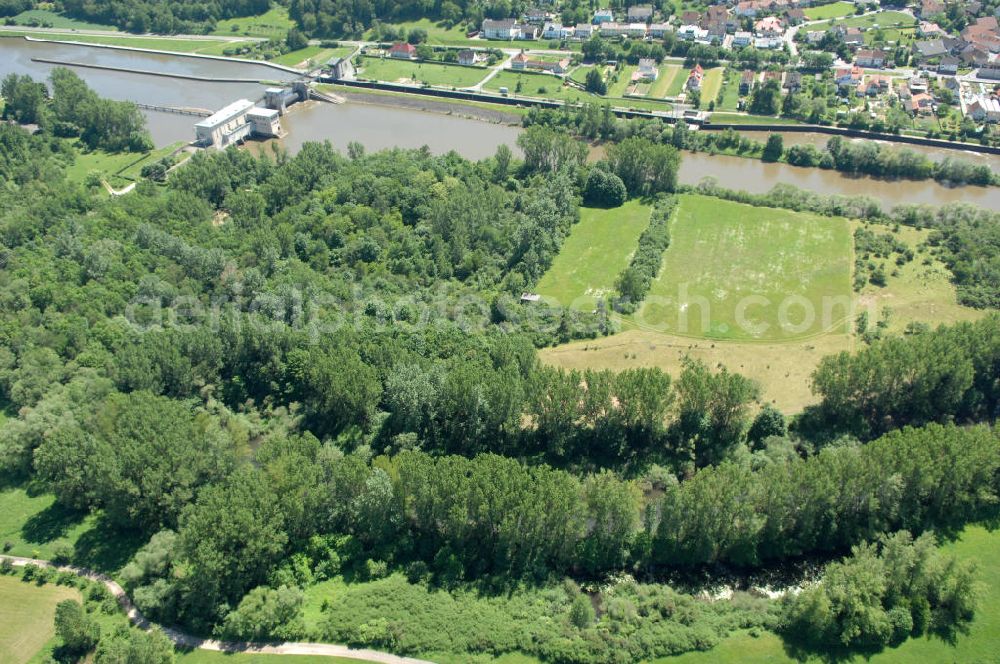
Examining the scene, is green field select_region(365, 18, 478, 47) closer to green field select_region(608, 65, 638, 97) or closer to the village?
the village

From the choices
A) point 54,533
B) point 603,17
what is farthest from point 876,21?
point 54,533

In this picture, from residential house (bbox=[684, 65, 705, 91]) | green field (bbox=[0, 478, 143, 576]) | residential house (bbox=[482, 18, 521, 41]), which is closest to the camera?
green field (bbox=[0, 478, 143, 576])

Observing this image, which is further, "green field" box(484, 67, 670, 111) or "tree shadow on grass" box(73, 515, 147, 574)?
"green field" box(484, 67, 670, 111)

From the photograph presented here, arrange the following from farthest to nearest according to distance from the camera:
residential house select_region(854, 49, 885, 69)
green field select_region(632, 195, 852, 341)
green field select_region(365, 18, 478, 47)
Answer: green field select_region(365, 18, 478, 47) < residential house select_region(854, 49, 885, 69) < green field select_region(632, 195, 852, 341)

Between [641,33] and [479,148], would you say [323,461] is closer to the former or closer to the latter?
[479,148]

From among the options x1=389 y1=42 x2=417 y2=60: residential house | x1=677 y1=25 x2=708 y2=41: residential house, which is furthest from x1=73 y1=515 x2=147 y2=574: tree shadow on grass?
x1=677 y1=25 x2=708 y2=41: residential house

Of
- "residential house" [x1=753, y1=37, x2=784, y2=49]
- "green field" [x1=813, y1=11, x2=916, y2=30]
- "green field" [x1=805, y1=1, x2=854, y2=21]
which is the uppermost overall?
"green field" [x1=805, y1=1, x2=854, y2=21]
